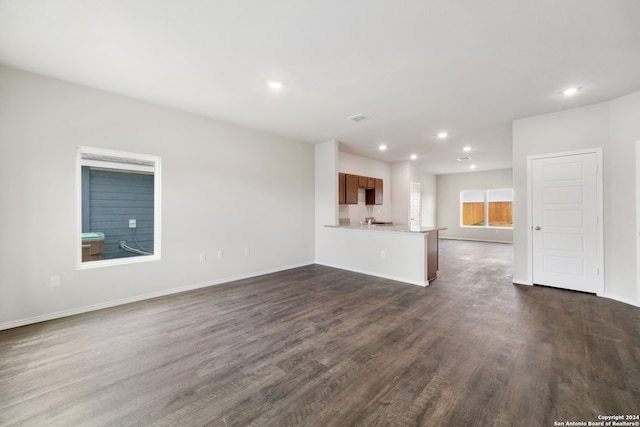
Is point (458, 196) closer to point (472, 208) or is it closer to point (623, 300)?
point (472, 208)

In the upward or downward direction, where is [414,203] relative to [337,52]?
downward

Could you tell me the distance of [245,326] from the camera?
2.84 m

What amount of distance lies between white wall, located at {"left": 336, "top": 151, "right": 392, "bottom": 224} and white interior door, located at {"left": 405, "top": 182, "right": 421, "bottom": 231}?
2.19ft

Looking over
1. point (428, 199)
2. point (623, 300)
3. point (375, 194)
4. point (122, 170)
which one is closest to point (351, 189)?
point (375, 194)

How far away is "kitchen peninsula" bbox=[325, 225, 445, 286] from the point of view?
4.35 m

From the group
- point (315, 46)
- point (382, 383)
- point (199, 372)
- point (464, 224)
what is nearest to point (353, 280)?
point (382, 383)

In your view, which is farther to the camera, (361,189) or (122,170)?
(361,189)

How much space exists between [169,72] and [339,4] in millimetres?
2082

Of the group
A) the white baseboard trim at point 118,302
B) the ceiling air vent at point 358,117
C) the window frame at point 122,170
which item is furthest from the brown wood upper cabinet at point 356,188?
the window frame at point 122,170

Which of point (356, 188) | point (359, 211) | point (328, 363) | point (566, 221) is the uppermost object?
point (356, 188)

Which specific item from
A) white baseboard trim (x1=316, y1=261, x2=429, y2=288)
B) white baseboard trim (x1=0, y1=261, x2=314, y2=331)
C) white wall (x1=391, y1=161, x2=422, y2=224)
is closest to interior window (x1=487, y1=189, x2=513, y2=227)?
white wall (x1=391, y1=161, x2=422, y2=224)

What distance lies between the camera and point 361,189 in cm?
742

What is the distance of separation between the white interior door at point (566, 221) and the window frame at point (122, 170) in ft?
19.4

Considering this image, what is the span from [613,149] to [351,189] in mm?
4469
